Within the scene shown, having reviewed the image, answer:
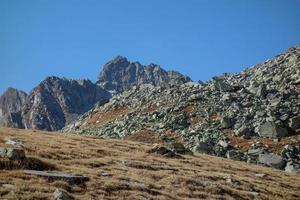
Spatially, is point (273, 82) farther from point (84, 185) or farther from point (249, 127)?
point (84, 185)

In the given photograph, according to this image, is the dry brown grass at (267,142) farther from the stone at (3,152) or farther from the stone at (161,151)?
the stone at (3,152)

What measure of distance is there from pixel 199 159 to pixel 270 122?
2014 centimetres

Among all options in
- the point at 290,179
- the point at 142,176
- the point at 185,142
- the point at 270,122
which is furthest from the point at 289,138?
the point at 142,176

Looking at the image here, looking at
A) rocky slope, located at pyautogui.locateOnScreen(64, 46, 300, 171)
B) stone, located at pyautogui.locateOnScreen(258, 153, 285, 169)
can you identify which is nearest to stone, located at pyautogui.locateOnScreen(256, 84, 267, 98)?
rocky slope, located at pyautogui.locateOnScreen(64, 46, 300, 171)

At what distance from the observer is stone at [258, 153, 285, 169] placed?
4622 centimetres

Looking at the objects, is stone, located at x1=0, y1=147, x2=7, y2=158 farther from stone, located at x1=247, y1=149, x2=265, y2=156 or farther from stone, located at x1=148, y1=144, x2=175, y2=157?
stone, located at x1=247, y1=149, x2=265, y2=156

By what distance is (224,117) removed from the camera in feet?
202

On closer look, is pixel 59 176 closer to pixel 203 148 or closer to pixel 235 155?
pixel 235 155

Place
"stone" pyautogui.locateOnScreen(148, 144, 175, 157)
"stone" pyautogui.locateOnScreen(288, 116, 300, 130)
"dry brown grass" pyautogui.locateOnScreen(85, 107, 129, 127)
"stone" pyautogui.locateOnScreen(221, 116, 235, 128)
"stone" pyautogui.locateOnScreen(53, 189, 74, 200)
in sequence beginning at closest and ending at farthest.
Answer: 1. "stone" pyautogui.locateOnScreen(53, 189, 74, 200)
2. "stone" pyautogui.locateOnScreen(148, 144, 175, 157)
3. "stone" pyautogui.locateOnScreen(288, 116, 300, 130)
4. "stone" pyautogui.locateOnScreen(221, 116, 235, 128)
5. "dry brown grass" pyautogui.locateOnScreen(85, 107, 129, 127)

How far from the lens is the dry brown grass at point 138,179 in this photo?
2045cm

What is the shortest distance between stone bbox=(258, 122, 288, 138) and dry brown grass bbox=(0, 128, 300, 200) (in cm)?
1793

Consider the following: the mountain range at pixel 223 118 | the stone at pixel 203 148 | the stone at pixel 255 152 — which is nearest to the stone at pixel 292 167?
the mountain range at pixel 223 118

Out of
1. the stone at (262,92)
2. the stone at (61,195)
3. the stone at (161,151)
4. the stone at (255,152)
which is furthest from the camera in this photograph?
the stone at (262,92)

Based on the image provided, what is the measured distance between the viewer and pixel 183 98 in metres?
75.4
